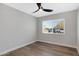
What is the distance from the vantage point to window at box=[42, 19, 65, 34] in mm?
3569

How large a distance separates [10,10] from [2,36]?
4.02 ft

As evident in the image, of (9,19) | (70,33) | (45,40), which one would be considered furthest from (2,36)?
(70,33)

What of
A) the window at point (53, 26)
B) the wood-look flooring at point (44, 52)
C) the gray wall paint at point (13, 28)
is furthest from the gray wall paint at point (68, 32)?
the gray wall paint at point (13, 28)

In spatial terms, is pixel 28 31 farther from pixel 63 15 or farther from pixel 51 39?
pixel 63 15

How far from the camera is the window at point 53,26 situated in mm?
3569

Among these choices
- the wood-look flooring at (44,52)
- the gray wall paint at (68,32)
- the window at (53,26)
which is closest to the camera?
the wood-look flooring at (44,52)

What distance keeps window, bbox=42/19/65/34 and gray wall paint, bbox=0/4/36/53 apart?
1.23 m

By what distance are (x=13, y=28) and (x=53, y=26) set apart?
8.28ft

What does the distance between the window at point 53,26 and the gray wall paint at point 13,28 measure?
48.6 inches

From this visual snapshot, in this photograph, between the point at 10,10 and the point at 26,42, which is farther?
the point at 26,42

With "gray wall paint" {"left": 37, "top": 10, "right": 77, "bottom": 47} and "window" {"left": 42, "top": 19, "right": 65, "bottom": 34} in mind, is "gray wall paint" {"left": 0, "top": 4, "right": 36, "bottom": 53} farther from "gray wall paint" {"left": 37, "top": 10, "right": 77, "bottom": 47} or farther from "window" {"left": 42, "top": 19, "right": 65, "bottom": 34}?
"gray wall paint" {"left": 37, "top": 10, "right": 77, "bottom": 47}

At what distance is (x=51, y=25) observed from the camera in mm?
4020

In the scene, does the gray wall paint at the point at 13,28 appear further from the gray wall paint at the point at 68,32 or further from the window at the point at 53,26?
the gray wall paint at the point at 68,32

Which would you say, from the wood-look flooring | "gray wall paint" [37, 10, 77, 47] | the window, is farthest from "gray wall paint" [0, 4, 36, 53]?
"gray wall paint" [37, 10, 77, 47]
